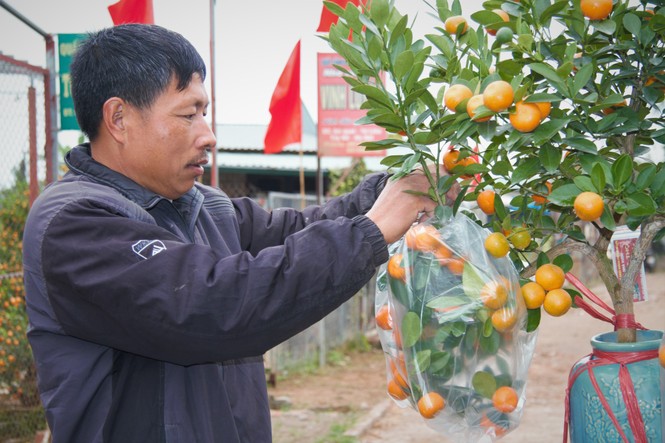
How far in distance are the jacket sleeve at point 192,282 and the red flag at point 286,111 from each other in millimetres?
4690

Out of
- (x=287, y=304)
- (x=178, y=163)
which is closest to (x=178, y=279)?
(x=287, y=304)

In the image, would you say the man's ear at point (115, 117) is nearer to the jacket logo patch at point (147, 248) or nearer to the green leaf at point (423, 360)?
the jacket logo patch at point (147, 248)

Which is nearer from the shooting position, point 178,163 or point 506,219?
point 506,219

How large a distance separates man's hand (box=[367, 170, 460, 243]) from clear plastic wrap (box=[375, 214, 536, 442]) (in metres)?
0.06

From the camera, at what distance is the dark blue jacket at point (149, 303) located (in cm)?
145

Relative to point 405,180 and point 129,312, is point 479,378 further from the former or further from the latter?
point 129,312

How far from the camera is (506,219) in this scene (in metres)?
1.63

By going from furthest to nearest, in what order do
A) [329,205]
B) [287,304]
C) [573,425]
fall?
[329,205] → [573,425] → [287,304]

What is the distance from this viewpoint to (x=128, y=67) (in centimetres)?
170

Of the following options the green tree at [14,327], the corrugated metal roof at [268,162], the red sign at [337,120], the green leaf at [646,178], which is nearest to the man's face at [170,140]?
the green leaf at [646,178]

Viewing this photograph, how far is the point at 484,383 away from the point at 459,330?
0.46ft

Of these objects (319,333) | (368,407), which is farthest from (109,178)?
(319,333)

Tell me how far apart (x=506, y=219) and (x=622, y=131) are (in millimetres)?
324

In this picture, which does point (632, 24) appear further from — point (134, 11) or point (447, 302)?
point (134, 11)
